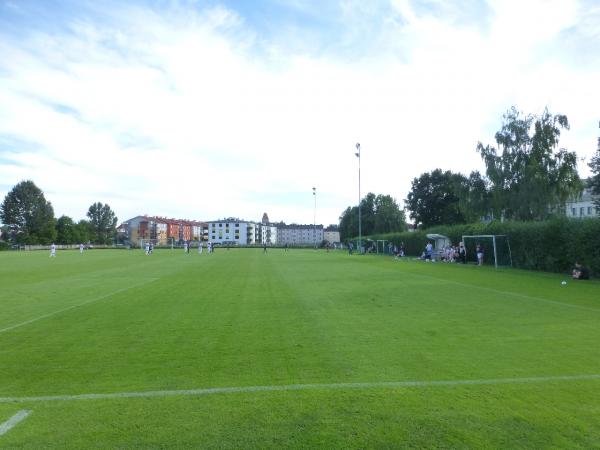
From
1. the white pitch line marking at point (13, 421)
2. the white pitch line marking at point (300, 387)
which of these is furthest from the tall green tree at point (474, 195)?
the white pitch line marking at point (13, 421)

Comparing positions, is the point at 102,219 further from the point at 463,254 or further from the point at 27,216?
the point at 463,254

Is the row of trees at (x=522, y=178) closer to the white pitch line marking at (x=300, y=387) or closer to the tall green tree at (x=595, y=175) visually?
the tall green tree at (x=595, y=175)

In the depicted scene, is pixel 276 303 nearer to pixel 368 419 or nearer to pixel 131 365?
pixel 131 365

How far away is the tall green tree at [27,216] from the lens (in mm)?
105500

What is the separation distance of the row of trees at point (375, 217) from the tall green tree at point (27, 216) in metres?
76.1

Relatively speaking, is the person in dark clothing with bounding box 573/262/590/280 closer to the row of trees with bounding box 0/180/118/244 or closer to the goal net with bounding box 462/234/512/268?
the goal net with bounding box 462/234/512/268

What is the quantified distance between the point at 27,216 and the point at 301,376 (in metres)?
120

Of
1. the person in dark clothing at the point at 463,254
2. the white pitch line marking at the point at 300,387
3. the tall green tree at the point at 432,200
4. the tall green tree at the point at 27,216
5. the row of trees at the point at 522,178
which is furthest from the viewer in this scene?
the tall green tree at the point at 27,216

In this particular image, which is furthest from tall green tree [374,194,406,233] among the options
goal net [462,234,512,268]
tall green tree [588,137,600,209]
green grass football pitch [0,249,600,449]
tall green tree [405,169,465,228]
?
green grass football pitch [0,249,600,449]

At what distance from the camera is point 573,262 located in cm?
2406

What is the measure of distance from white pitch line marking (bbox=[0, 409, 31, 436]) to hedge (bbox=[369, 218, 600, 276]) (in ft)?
79.5

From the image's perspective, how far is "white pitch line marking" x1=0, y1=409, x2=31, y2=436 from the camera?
425 centimetres

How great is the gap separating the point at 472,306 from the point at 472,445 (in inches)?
348

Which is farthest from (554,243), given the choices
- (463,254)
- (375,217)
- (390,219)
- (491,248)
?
(375,217)
